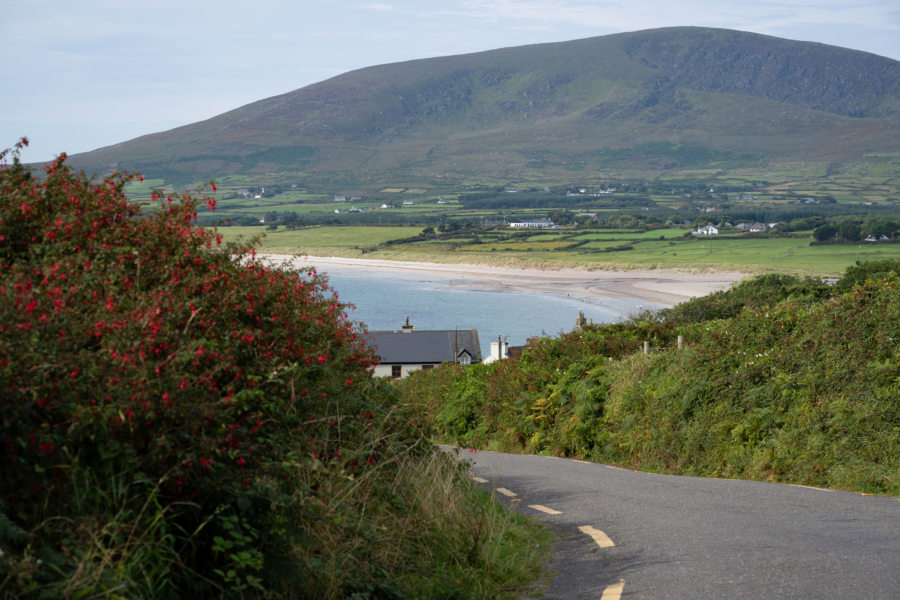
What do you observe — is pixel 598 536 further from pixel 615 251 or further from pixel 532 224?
pixel 532 224

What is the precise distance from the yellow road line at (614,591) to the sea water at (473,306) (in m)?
62.3

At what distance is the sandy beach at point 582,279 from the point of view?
97375 mm

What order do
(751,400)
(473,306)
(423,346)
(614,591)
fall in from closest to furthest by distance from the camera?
(614,591) < (751,400) < (423,346) < (473,306)

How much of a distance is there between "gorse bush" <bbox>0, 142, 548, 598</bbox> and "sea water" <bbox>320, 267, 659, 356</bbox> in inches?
2464

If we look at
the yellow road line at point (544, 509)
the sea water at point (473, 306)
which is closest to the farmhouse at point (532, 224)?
the sea water at point (473, 306)

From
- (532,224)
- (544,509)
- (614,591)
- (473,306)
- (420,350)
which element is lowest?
(473,306)

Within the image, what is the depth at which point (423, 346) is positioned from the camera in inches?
2318

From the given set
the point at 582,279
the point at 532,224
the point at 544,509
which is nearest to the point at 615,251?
the point at 582,279

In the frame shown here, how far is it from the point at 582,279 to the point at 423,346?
185 feet

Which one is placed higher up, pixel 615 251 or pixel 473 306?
pixel 615 251

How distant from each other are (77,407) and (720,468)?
12.9 m

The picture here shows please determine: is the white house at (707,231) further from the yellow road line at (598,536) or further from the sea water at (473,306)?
the yellow road line at (598,536)

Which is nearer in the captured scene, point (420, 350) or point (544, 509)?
point (544, 509)

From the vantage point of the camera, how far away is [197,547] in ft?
17.5
